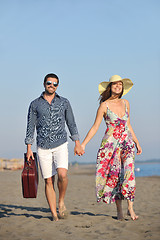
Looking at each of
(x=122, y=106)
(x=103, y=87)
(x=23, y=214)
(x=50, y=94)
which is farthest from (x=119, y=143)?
(x=23, y=214)

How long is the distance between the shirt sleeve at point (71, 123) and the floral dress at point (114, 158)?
1.59 feet

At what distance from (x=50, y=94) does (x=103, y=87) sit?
0.92m

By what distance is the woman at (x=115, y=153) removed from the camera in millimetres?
5418

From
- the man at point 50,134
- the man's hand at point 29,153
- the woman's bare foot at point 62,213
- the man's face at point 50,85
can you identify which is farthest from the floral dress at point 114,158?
the man's hand at point 29,153

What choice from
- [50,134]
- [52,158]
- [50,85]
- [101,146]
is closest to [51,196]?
[52,158]

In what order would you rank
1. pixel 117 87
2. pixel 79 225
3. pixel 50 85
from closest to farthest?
pixel 79 225 < pixel 50 85 < pixel 117 87

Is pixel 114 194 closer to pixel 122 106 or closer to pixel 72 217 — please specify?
pixel 72 217

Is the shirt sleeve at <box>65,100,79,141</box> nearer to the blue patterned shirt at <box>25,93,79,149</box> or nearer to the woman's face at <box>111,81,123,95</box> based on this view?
the blue patterned shirt at <box>25,93,79,149</box>

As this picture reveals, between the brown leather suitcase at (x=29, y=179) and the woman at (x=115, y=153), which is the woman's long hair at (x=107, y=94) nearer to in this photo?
the woman at (x=115, y=153)

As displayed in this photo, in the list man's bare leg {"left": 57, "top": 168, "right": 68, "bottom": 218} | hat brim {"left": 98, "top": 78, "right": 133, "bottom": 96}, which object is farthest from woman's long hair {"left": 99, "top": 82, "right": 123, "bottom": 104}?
man's bare leg {"left": 57, "top": 168, "right": 68, "bottom": 218}

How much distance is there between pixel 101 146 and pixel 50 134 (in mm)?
864

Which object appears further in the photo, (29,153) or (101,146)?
(101,146)

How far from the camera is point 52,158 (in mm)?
5547

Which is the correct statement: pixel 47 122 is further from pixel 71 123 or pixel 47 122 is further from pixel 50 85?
pixel 50 85
